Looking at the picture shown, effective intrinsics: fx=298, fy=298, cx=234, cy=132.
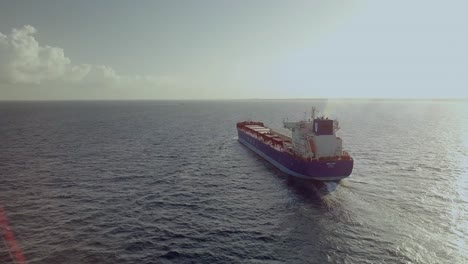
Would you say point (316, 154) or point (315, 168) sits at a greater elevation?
point (316, 154)

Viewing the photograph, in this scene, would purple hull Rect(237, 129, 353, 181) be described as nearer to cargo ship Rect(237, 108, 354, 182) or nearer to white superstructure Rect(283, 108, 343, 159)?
cargo ship Rect(237, 108, 354, 182)

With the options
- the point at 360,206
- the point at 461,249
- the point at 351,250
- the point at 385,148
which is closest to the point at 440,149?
the point at 385,148

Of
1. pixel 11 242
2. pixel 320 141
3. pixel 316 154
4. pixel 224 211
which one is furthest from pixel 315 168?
pixel 11 242

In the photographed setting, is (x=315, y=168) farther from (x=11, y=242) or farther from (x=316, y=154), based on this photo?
(x=11, y=242)

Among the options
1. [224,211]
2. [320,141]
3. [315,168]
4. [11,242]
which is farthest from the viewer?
[320,141]

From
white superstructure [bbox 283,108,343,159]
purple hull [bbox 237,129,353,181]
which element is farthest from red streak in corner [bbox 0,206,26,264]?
white superstructure [bbox 283,108,343,159]

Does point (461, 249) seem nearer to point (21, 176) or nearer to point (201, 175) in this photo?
point (201, 175)

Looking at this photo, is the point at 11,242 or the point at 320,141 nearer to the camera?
the point at 11,242

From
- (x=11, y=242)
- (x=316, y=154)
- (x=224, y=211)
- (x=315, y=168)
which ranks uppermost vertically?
(x=316, y=154)

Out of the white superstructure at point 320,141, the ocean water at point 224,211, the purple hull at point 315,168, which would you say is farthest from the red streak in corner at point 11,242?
the white superstructure at point 320,141

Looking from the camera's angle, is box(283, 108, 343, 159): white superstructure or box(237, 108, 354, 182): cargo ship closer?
box(237, 108, 354, 182): cargo ship
